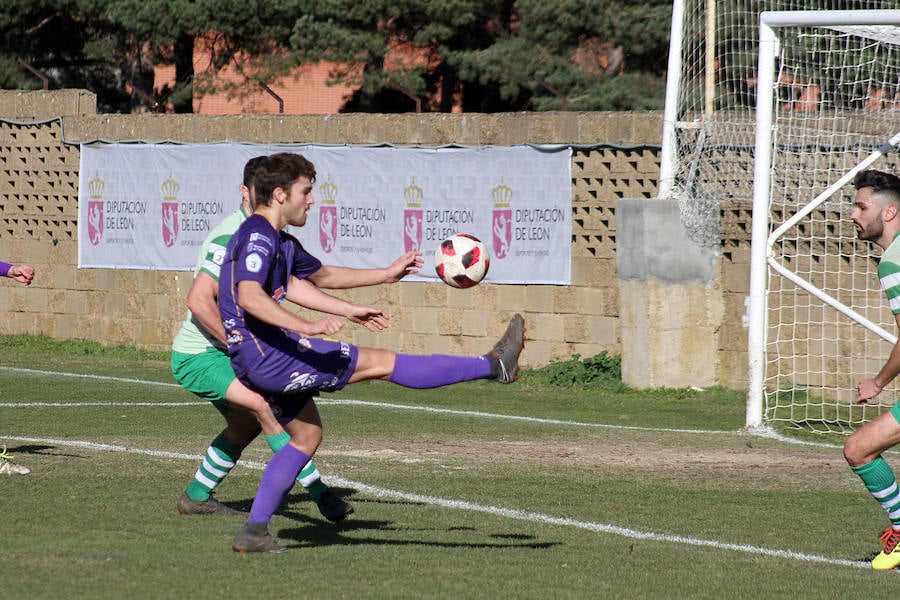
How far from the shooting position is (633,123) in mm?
15719

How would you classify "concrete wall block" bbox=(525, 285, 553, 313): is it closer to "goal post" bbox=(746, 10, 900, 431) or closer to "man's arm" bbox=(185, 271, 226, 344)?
"goal post" bbox=(746, 10, 900, 431)

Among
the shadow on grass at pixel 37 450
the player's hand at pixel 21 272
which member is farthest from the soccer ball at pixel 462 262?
the shadow on grass at pixel 37 450

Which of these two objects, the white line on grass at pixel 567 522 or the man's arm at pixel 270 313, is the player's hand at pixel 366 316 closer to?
the man's arm at pixel 270 313

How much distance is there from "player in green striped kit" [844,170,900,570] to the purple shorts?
2.56m

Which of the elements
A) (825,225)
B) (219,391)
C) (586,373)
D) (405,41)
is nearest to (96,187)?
(586,373)

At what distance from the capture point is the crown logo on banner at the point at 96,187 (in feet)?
66.3

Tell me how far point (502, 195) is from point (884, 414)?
973cm

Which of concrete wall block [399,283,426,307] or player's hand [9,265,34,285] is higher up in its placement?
player's hand [9,265,34,285]

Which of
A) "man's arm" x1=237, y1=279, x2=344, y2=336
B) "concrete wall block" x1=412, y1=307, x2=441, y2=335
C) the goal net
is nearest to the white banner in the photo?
"concrete wall block" x1=412, y1=307, x2=441, y2=335

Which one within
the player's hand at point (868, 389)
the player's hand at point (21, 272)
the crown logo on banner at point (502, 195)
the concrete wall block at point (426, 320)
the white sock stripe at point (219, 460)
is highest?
the crown logo on banner at point (502, 195)

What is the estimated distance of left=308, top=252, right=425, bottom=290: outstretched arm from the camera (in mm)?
7871

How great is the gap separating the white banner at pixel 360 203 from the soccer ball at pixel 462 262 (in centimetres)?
771

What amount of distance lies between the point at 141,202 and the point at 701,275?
8303 mm

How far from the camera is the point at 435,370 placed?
737 cm
